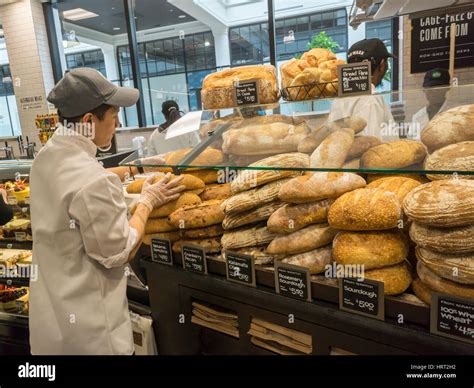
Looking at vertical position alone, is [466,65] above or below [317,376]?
above

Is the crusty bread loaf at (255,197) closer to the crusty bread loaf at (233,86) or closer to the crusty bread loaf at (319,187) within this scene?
the crusty bread loaf at (319,187)

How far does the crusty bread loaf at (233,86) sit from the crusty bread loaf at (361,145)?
0.44 metres

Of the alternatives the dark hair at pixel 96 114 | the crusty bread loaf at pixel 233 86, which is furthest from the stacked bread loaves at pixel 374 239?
the dark hair at pixel 96 114

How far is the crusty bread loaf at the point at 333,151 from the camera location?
41.3 inches

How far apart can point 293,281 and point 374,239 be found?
0.91 ft

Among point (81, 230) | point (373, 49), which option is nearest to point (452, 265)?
point (81, 230)

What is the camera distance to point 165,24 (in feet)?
23.5

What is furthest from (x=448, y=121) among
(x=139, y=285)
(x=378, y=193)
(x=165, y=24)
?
(x=165, y=24)

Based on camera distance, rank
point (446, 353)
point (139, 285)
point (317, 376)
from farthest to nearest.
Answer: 1. point (139, 285)
2. point (317, 376)
3. point (446, 353)

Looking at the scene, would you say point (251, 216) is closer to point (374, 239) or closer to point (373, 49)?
point (374, 239)

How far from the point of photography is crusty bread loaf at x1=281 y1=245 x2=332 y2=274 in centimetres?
109

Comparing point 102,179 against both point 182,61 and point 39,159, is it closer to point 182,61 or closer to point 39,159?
point 39,159

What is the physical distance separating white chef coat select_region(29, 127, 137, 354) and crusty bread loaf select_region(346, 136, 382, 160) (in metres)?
0.78

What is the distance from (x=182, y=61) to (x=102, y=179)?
6.28 metres
